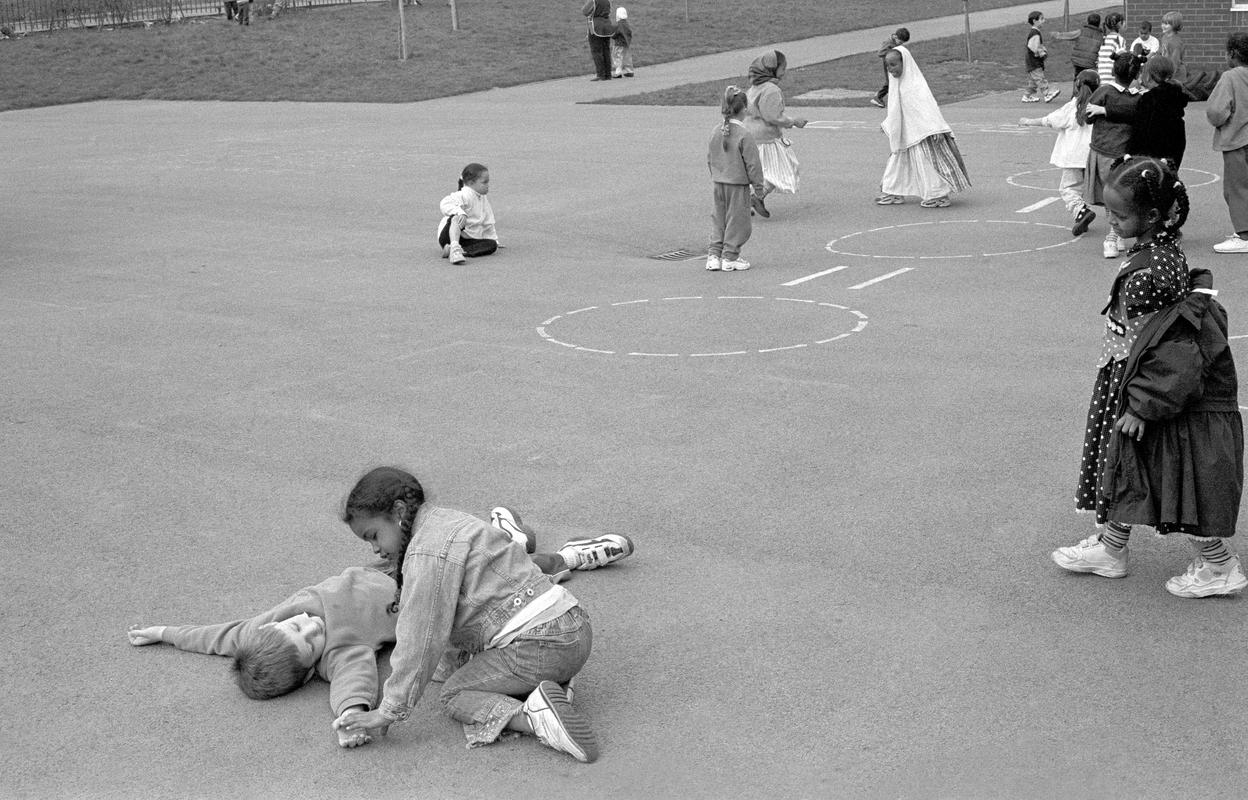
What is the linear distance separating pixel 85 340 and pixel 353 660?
6767 millimetres

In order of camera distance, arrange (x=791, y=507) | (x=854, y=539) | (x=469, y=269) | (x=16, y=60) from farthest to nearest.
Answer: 1. (x=16, y=60)
2. (x=469, y=269)
3. (x=791, y=507)
4. (x=854, y=539)

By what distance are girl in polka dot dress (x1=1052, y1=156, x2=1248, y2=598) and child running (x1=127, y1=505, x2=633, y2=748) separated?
7.77 ft

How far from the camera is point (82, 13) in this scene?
4662cm

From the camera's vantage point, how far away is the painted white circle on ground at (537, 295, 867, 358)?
395 inches

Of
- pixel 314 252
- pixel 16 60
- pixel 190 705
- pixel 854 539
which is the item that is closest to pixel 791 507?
pixel 854 539

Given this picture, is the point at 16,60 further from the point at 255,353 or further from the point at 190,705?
the point at 190,705

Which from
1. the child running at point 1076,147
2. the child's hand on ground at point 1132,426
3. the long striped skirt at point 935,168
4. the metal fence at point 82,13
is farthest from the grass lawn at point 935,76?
the metal fence at point 82,13

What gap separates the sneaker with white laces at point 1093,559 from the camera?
19.3ft

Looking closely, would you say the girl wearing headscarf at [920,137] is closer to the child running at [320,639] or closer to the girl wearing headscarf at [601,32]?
the child running at [320,639]

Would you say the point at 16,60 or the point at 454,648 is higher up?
the point at 16,60

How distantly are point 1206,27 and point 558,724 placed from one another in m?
22.8

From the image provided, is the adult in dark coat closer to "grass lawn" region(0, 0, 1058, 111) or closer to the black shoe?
the black shoe

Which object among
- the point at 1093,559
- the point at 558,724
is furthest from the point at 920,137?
the point at 558,724

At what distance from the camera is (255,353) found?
34.4ft
